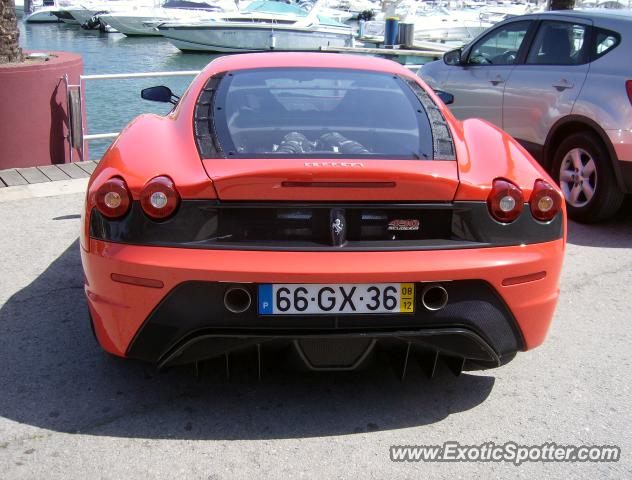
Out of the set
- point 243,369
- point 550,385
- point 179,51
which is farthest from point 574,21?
point 179,51

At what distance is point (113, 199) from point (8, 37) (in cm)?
549

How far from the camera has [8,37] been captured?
7.74m

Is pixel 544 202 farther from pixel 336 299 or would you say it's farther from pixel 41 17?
pixel 41 17

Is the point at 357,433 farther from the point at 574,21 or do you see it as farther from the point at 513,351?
the point at 574,21

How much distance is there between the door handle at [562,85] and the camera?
6504 millimetres

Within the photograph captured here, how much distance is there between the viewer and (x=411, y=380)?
3.59m

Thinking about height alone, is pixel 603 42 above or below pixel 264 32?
above

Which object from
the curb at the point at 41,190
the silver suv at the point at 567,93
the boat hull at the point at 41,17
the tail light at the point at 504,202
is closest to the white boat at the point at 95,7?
the boat hull at the point at 41,17

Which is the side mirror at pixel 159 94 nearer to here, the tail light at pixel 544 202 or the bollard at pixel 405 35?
the tail light at pixel 544 202

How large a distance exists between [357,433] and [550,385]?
101cm

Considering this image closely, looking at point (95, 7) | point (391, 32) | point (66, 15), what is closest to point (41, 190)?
point (391, 32)

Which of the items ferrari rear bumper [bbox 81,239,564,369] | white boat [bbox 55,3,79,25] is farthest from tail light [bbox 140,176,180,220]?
white boat [bbox 55,3,79,25]

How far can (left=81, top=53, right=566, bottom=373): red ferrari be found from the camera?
2.92 m

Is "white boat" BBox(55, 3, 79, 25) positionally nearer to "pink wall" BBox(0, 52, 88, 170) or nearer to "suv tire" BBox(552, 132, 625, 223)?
"pink wall" BBox(0, 52, 88, 170)
